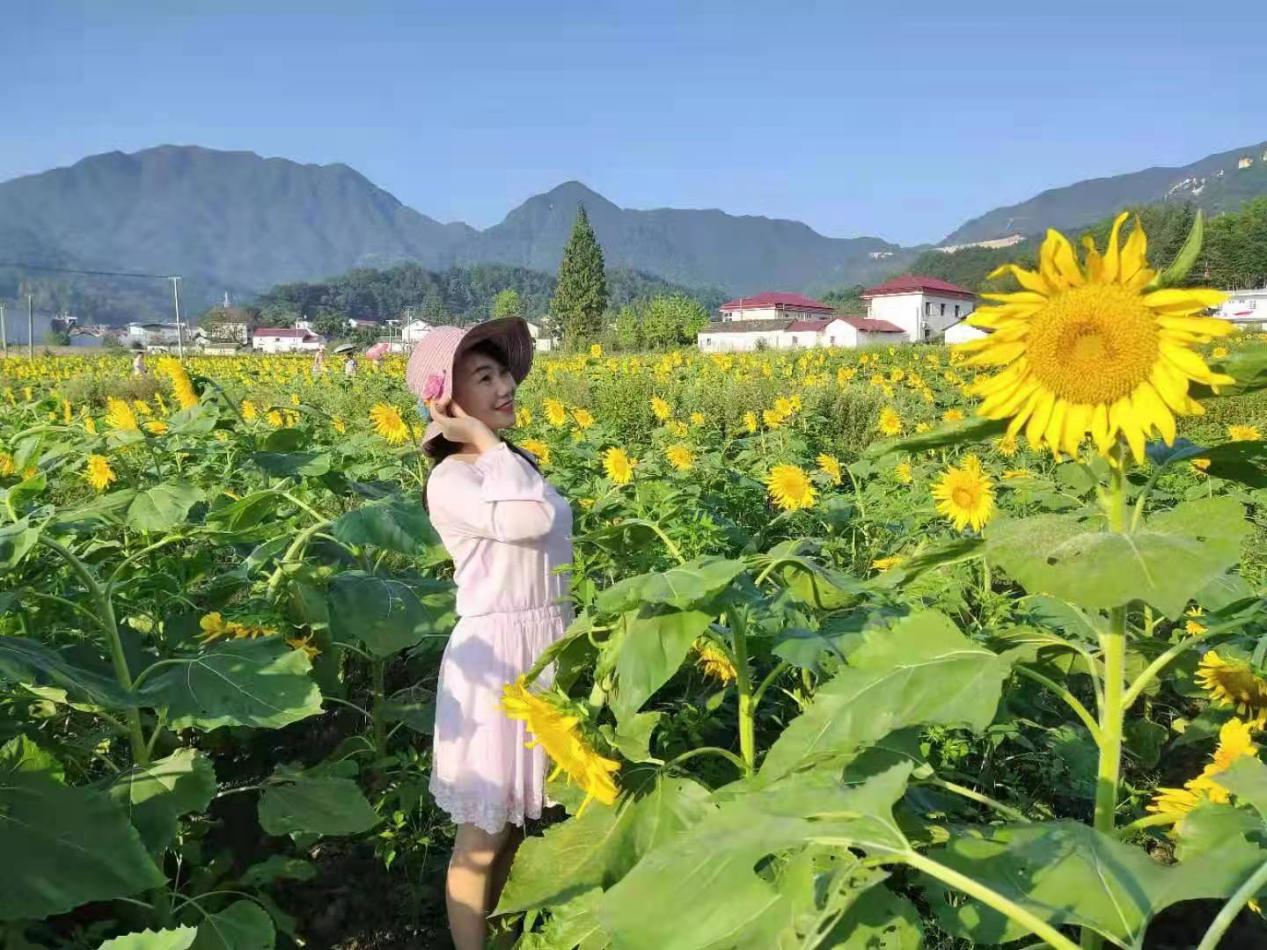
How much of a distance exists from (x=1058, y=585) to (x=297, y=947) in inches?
75.5

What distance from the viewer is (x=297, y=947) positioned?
207 cm

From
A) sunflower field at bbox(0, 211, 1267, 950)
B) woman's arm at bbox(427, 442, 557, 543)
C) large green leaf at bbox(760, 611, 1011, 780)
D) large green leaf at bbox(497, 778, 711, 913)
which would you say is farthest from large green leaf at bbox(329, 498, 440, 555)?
large green leaf at bbox(760, 611, 1011, 780)

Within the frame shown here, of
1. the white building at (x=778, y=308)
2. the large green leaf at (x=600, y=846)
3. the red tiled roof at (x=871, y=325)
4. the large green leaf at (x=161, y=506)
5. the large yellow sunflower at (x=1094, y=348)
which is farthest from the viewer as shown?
the white building at (x=778, y=308)

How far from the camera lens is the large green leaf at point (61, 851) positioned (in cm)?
123

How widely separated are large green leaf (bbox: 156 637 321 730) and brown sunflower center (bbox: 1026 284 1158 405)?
1262 mm

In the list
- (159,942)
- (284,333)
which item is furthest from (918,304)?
(159,942)

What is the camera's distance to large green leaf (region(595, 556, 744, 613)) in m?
1.08

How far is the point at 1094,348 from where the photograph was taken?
101 centimetres

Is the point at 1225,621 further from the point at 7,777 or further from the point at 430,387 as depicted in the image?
the point at 7,777

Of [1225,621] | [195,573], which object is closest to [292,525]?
[195,573]

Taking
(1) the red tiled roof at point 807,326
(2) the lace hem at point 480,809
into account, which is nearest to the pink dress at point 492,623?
(2) the lace hem at point 480,809

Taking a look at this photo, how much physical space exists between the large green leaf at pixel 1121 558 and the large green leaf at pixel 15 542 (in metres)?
1.38

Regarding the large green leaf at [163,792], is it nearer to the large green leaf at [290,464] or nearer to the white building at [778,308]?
the large green leaf at [290,464]

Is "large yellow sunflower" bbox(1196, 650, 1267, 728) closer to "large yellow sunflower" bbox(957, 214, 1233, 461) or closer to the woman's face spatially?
"large yellow sunflower" bbox(957, 214, 1233, 461)
